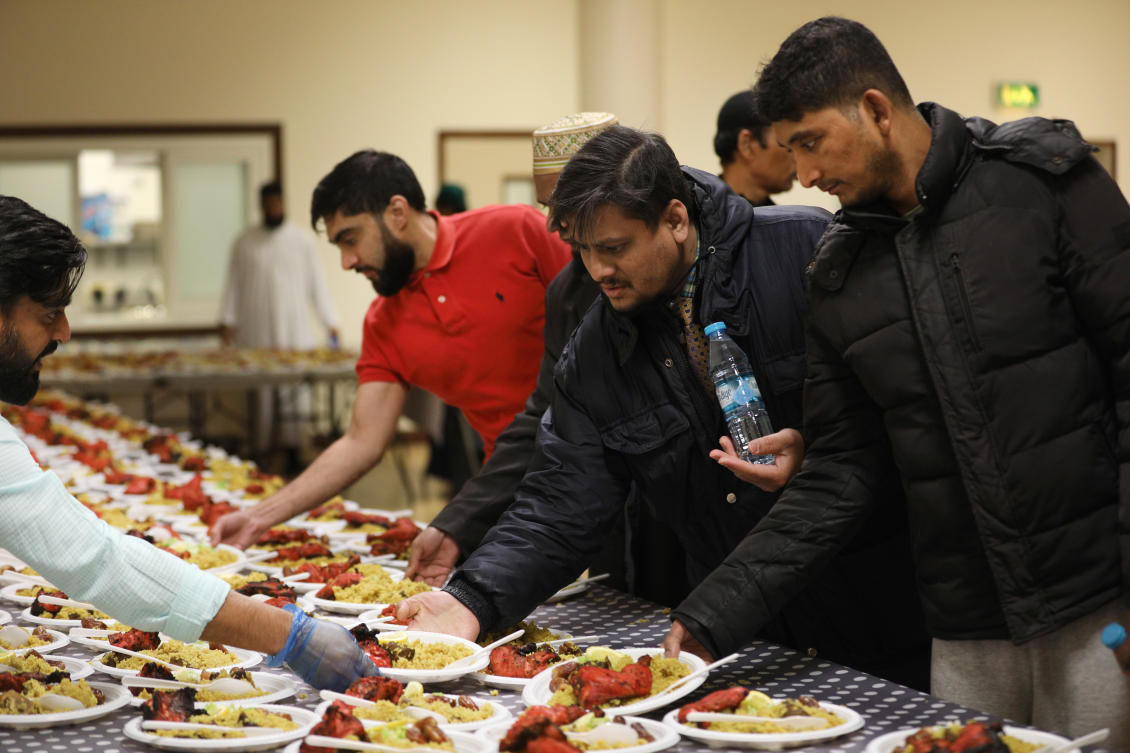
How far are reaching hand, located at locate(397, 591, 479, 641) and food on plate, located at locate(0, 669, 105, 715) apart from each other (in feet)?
1.73

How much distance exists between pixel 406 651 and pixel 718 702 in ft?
1.69

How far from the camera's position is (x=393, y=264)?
311 cm

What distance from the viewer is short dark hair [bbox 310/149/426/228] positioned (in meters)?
3.04

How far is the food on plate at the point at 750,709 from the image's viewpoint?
1.55m

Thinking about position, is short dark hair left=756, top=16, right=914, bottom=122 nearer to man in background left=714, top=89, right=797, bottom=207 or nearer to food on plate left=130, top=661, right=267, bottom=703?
food on plate left=130, top=661, right=267, bottom=703

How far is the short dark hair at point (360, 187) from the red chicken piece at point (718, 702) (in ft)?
5.81

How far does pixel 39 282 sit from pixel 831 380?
3.83ft

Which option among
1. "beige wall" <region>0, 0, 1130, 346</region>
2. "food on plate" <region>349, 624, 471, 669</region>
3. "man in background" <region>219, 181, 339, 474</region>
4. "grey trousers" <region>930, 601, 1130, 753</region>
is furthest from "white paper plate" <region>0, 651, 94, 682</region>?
"beige wall" <region>0, 0, 1130, 346</region>

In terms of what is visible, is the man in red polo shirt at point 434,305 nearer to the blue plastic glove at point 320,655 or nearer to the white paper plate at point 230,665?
the white paper plate at point 230,665

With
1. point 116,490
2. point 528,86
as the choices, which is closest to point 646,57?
point 528,86

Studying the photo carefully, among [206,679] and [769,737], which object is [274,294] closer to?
[206,679]

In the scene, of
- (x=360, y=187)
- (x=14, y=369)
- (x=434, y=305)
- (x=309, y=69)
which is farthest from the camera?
(x=309, y=69)

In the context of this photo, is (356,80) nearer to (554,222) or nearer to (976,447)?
(554,222)

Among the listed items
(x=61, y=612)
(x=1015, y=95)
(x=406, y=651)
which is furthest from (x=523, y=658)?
(x=1015, y=95)
